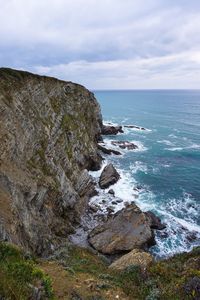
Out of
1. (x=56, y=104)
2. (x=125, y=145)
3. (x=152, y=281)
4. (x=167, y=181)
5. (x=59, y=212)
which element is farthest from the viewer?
(x=125, y=145)

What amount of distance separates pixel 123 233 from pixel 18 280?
28561 millimetres

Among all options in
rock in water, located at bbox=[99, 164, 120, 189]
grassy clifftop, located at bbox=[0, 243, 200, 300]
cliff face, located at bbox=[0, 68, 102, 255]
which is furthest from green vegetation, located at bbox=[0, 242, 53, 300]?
rock in water, located at bbox=[99, 164, 120, 189]

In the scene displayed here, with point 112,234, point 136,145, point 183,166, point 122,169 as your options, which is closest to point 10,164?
point 112,234

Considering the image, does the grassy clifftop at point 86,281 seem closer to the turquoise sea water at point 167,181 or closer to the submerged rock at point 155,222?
the turquoise sea water at point 167,181

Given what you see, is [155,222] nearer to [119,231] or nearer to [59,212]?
[119,231]

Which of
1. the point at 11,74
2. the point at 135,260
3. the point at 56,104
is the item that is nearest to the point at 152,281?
the point at 135,260

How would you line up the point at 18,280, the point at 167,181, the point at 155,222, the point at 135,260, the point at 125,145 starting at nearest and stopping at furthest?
the point at 18,280
the point at 135,260
the point at 155,222
the point at 167,181
the point at 125,145

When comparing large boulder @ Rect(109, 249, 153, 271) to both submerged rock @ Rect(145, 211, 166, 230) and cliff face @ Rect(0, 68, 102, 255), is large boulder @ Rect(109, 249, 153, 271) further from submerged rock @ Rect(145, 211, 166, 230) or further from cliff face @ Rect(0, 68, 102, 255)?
submerged rock @ Rect(145, 211, 166, 230)

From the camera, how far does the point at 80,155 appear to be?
5906 centimetres

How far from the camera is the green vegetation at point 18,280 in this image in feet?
35.4

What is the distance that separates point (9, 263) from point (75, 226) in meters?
29.5

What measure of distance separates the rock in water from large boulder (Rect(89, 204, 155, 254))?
43.2 ft

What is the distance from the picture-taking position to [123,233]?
40.1m

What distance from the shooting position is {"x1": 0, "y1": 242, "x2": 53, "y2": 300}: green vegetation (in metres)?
10.8
